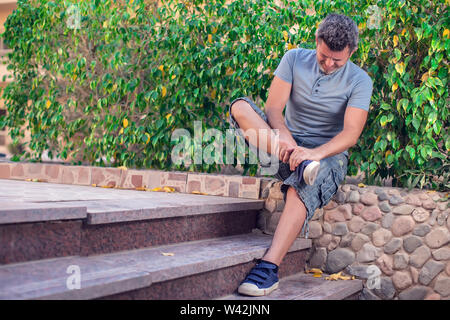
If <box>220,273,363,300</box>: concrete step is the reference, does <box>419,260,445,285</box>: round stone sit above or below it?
above

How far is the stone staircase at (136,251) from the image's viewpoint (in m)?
2.00

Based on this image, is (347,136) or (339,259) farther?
(339,259)

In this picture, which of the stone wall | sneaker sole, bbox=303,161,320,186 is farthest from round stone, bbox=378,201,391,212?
sneaker sole, bbox=303,161,320,186

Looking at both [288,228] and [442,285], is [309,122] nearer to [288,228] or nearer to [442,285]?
[288,228]

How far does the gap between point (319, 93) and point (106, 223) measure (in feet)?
4.73

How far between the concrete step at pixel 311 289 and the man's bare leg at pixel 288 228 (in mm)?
178

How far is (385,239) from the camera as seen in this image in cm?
327

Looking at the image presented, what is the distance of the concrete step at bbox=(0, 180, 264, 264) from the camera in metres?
2.11

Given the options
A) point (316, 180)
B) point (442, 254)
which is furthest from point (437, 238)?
point (316, 180)

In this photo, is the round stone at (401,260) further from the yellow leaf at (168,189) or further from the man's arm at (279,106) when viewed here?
the yellow leaf at (168,189)

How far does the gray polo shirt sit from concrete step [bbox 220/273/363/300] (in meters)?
0.80

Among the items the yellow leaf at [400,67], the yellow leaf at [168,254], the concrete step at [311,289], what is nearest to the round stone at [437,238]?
the concrete step at [311,289]

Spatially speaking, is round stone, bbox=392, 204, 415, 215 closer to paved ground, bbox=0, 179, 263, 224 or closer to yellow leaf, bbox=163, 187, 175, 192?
paved ground, bbox=0, 179, 263, 224
